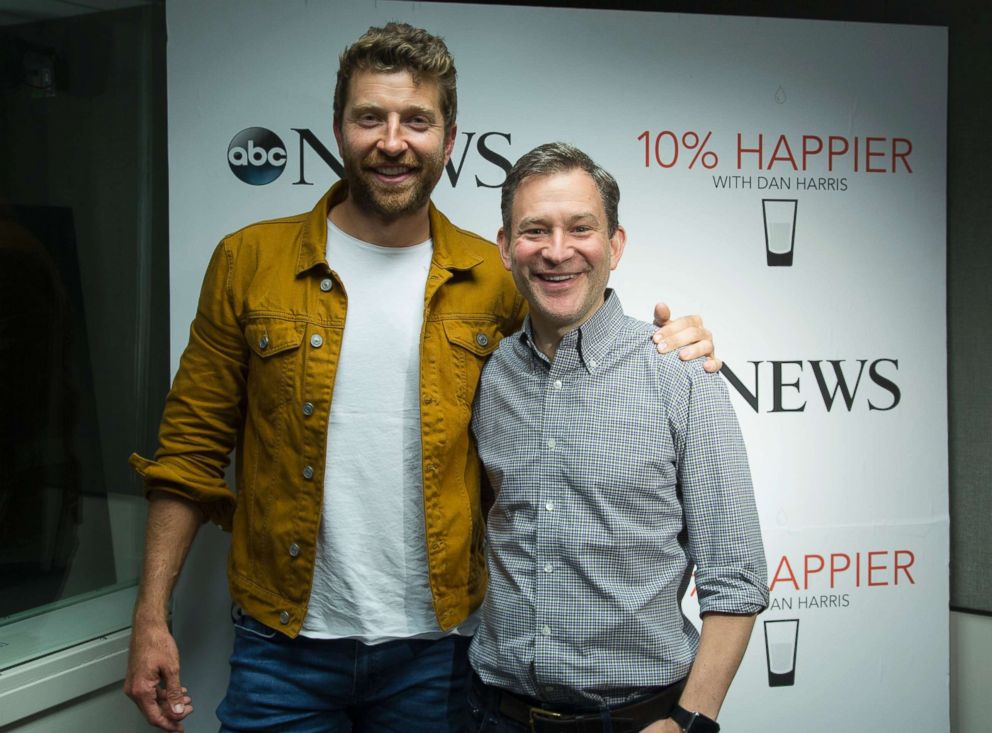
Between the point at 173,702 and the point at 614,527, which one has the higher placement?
the point at 614,527

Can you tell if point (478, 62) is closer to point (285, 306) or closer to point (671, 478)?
point (285, 306)

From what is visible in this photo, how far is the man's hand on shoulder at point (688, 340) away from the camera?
1.64 m

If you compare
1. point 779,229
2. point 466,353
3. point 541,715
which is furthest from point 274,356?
point 779,229

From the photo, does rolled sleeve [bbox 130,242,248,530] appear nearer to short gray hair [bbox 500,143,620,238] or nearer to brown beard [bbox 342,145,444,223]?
brown beard [bbox 342,145,444,223]

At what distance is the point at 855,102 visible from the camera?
2.59m

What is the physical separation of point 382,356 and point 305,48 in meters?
0.91

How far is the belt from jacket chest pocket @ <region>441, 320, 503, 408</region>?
0.58 meters

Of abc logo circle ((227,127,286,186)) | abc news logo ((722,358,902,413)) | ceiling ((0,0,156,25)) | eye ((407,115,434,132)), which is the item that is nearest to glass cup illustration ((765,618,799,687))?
abc news logo ((722,358,902,413))

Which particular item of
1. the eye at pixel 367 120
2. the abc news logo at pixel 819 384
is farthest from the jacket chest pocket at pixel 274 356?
the abc news logo at pixel 819 384

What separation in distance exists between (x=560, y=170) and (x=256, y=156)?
95 cm

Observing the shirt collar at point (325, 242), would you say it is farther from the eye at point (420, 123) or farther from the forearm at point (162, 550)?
the forearm at point (162, 550)

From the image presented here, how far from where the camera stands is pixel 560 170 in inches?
64.8

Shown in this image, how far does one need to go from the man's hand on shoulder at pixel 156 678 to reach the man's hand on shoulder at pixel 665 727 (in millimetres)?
868

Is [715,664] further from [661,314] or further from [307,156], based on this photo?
[307,156]
